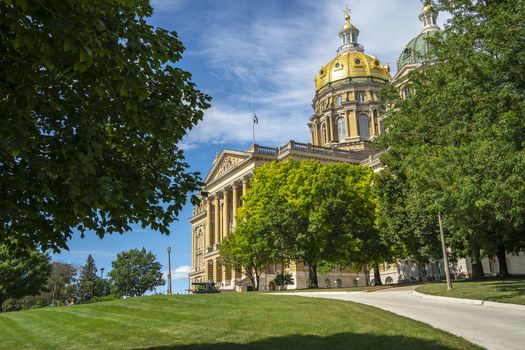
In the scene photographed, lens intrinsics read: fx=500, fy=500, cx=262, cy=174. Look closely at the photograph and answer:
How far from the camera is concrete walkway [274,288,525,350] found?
1205 cm

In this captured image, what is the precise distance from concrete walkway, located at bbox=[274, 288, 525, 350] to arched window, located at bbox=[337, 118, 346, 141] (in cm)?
7619

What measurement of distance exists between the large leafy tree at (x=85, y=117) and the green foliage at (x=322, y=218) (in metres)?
34.5

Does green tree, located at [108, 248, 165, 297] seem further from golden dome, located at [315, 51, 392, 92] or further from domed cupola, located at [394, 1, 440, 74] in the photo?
domed cupola, located at [394, 1, 440, 74]

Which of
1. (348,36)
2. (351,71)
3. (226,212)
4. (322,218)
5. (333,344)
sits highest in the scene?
(348,36)

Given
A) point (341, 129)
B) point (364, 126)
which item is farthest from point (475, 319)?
point (341, 129)

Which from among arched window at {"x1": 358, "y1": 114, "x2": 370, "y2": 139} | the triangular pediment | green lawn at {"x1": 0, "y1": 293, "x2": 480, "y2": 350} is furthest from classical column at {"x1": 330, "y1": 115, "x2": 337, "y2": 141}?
green lawn at {"x1": 0, "y1": 293, "x2": 480, "y2": 350}

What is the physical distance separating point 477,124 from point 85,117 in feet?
59.3

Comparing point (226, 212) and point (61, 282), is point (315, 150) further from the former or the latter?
point (61, 282)

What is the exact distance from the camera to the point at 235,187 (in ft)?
252

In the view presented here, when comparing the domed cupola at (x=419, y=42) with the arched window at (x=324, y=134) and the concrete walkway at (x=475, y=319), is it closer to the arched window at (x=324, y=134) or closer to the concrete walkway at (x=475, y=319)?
the arched window at (x=324, y=134)

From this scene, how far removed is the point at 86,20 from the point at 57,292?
361ft

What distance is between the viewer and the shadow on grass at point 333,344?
35.6 ft

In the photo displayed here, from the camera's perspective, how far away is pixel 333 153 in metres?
74.8

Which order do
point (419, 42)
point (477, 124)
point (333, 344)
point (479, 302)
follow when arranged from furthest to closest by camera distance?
point (419, 42) < point (477, 124) < point (479, 302) < point (333, 344)
